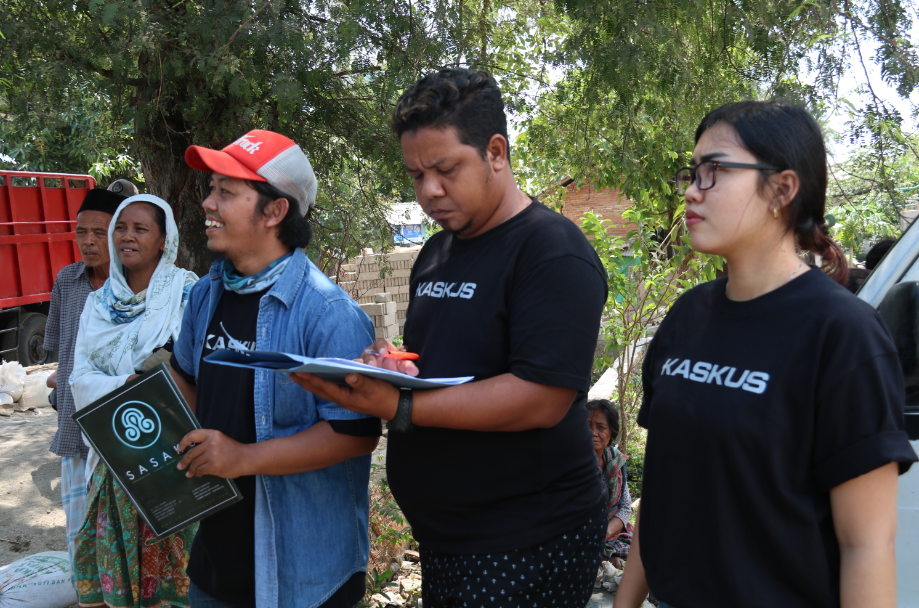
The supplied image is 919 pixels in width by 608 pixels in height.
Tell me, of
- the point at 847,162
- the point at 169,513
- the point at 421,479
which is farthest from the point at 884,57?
the point at 169,513

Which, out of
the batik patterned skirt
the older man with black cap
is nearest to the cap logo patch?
the batik patterned skirt

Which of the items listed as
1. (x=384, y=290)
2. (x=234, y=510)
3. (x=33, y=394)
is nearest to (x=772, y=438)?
(x=234, y=510)

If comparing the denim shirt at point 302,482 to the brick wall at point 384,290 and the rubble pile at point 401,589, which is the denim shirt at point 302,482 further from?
the brick wall at point 384,290

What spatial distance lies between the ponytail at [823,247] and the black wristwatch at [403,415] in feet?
2.91

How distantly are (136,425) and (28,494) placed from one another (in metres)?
4.11

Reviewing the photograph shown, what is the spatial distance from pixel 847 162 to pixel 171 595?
361cm

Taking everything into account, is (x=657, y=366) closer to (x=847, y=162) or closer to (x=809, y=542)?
(x=809, y=542)

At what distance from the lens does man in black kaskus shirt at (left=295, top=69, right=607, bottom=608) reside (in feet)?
5.29

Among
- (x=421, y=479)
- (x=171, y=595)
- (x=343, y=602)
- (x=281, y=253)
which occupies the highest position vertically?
(x=281, y=253)

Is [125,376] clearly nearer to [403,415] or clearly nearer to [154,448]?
[154,448]

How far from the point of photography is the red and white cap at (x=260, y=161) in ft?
6.62

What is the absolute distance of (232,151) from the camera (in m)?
2.08

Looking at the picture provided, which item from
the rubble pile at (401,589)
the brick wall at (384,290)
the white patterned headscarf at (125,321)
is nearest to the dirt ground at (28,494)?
the white patterned headscarf at (125,321)

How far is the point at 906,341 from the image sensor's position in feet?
6.79
